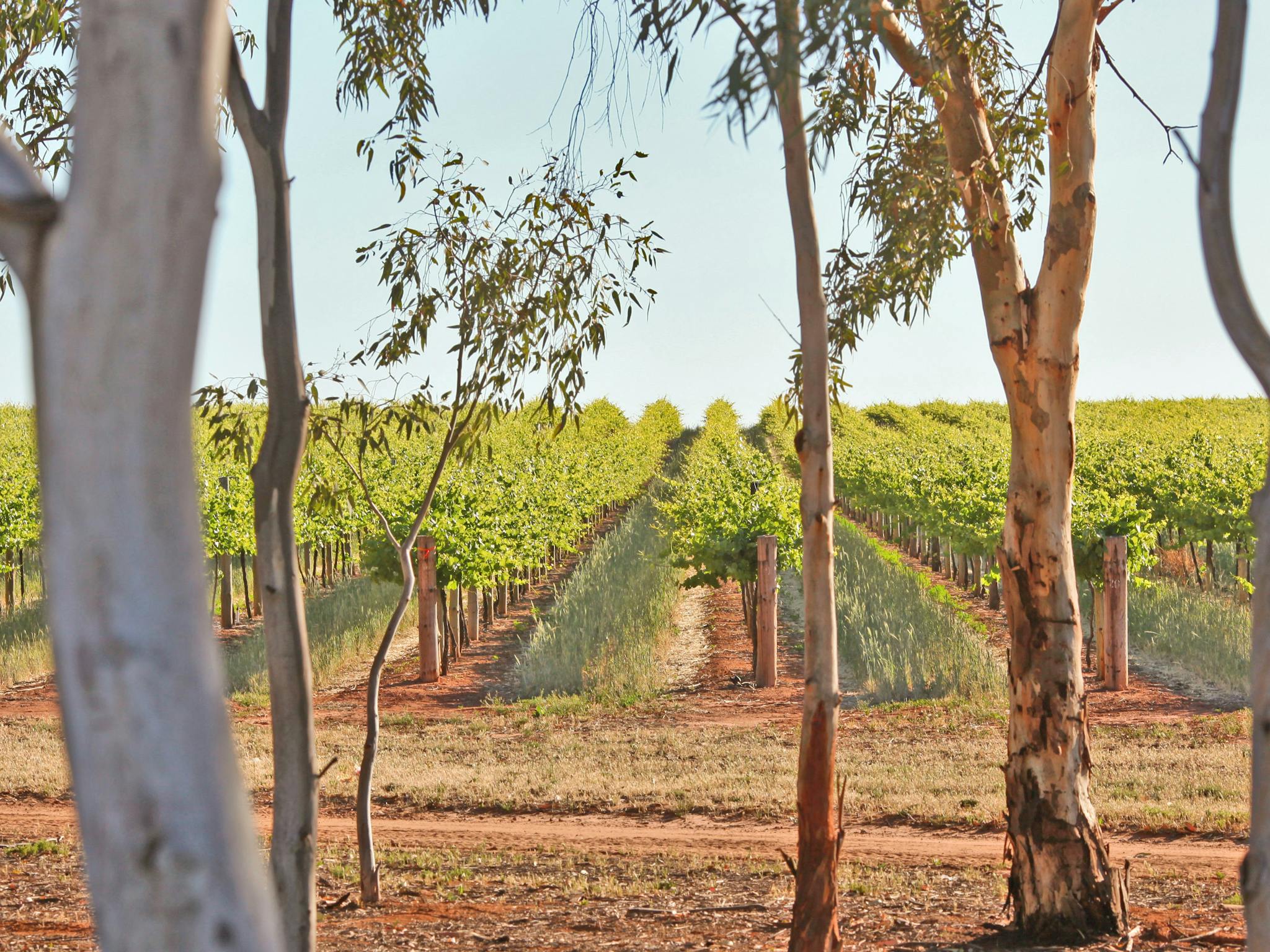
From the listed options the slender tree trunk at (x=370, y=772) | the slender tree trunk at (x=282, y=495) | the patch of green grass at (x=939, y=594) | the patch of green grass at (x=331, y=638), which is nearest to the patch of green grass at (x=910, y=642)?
the patch of green grass at (x=939, y=594)

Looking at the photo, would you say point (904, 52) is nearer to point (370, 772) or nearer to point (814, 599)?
point (814, 599)

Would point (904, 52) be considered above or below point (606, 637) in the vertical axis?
above

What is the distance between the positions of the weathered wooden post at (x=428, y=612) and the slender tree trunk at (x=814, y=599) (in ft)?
29.1

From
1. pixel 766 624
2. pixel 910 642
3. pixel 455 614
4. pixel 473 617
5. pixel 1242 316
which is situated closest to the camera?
pixel 1242 316

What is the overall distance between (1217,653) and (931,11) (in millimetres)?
9361

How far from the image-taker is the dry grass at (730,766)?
24.5 feet

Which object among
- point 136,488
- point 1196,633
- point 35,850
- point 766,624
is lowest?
point 35,850

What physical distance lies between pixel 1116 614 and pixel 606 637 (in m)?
5.38

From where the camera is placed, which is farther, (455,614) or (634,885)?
(455,614)

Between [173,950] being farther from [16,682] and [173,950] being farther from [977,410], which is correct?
[977,410]

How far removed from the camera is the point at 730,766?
8.61 metres

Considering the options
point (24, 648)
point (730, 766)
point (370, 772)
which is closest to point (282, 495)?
point (370, 772)

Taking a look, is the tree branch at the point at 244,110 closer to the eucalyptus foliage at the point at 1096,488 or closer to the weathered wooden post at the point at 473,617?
the eucalyptus foliage at the point at 1096,488

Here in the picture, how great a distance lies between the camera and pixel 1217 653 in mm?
11984
